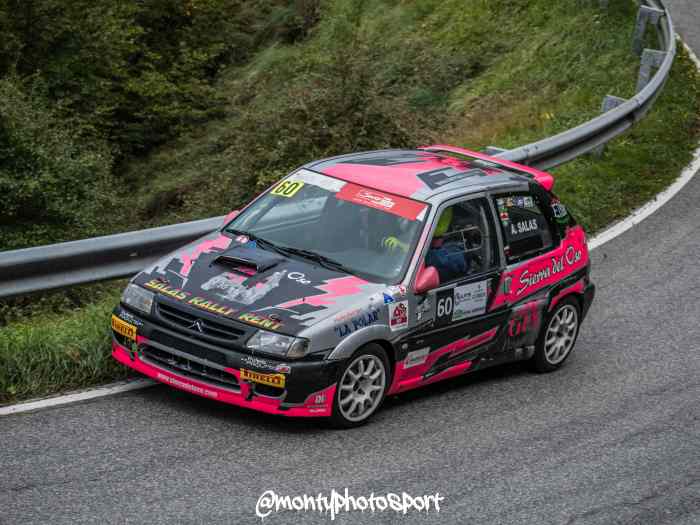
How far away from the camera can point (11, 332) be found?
7.83 m

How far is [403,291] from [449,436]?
3.33ft

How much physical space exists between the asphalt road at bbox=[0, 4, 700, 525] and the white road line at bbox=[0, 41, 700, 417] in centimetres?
12

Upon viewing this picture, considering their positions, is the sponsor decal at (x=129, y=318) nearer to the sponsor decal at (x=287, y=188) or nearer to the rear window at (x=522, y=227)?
the sponsor decal at (x=287, y=188)

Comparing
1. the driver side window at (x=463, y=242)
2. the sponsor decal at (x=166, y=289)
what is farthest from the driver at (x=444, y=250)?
the sponsor decal at (x=166, y=289)

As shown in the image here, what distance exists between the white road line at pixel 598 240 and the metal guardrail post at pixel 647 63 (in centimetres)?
160

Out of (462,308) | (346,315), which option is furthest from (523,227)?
(346,315)

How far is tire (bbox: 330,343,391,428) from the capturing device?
7.17 metres

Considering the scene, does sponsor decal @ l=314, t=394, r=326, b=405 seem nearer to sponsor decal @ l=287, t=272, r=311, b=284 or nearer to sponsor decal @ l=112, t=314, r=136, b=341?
sponsor decal @ l=287, t=272, r=311, b=284

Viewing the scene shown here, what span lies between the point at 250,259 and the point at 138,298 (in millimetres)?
799

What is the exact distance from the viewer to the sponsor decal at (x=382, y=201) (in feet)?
26.3

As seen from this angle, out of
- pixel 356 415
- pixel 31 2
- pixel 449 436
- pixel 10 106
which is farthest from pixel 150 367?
pixel 31 2

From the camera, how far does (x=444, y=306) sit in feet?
25.8

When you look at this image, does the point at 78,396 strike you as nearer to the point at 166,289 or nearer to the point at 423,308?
the point at 166,289

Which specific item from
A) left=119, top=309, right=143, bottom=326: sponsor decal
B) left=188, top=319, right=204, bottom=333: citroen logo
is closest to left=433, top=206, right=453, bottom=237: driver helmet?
left=188, top=319, right=204, bottom=333: citroen logo
